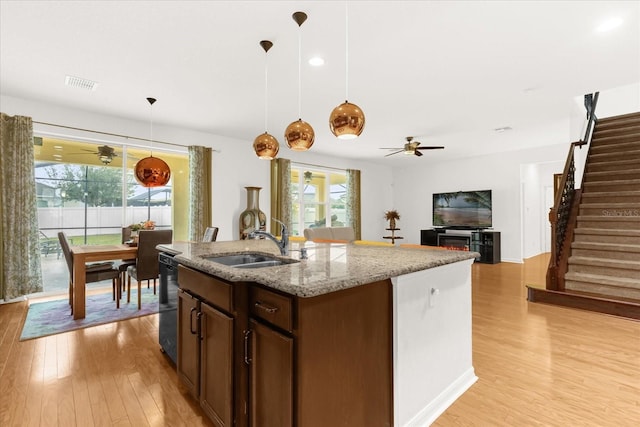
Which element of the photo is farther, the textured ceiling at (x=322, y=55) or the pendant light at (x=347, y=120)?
the textured ceiling at (x=322, y=55)

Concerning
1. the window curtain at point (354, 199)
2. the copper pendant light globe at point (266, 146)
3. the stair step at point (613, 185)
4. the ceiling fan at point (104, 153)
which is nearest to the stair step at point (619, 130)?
the stair step at point (613, 185)

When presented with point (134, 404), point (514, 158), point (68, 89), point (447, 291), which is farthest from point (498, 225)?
point (68, 89)

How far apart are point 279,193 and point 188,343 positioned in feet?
16.4

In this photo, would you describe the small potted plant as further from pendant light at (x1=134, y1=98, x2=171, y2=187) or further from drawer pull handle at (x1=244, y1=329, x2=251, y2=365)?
drawer pull handle at (x1=244, y1=329, x2=251, y2=365)

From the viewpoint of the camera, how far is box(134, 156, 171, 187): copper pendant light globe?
11.6 ft

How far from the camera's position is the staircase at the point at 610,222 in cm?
386

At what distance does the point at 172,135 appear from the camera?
5602 millimetres

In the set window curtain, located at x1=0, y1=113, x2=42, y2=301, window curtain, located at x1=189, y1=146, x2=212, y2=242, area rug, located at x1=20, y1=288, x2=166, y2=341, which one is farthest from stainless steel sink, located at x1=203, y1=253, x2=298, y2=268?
window curtain, located at x1=0, y1=113, x2=42, y2=301

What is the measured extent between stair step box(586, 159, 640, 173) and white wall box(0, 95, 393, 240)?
506 cm

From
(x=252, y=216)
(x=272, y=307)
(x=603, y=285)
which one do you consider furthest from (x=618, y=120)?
(x=272, y=307)

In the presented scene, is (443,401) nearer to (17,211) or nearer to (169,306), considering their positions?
(169,306)

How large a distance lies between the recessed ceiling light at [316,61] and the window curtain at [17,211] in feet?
13.1

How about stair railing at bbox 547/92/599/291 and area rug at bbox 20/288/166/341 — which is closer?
area rug at bbox 20/288/166/341

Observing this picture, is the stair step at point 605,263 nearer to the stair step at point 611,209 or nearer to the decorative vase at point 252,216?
the stair step at point 611,209
